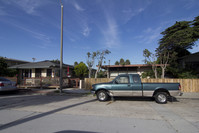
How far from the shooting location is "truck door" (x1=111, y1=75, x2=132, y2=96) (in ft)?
25.9

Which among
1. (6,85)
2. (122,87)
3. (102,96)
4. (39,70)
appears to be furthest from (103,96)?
(39,70)

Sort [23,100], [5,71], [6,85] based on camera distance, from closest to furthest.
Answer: [23,100]
[6,85]
[5,71]

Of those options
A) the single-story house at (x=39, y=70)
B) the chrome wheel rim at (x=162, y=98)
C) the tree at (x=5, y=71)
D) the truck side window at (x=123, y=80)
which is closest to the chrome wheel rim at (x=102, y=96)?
the truck side window at (x=123, y=80)

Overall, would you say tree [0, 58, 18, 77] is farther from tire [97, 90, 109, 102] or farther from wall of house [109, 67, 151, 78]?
tire [97, 90, 109, 102]

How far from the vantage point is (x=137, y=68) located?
19.2m

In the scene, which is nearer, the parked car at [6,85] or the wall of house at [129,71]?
the parked car at [6,85]

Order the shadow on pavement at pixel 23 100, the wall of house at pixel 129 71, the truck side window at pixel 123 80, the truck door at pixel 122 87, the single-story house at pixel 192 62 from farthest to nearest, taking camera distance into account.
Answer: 1. the wall of house at pixel 129 71
2. the single-story house at pixel 192 62
3. the truck side window at pixel 123 80
4. the truck door at pixel 122 87
5. the shadow on pavement at pixel 23 100

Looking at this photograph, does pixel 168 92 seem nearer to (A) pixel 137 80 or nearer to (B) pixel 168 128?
(A) pixel 137 80

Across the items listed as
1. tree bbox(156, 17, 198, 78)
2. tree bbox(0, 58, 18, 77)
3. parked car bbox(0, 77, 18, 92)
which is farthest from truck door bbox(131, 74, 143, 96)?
tree bbox(0, 58, 18, 77)

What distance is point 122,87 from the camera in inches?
314

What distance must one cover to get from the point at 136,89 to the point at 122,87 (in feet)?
3.10

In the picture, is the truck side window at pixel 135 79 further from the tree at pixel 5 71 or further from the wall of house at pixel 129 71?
the tree at pixel 5 71

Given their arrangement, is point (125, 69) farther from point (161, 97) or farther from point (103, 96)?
point (103, 96)

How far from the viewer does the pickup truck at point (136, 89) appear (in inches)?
293
